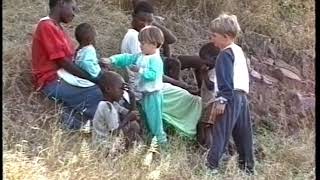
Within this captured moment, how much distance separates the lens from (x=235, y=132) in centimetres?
513

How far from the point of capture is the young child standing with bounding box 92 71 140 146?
4.94 meters

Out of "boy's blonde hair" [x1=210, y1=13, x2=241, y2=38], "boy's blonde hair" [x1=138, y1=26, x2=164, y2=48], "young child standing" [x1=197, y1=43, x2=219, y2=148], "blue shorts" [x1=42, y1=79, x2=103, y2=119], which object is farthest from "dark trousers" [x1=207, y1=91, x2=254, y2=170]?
"blue shorts" [x1=42, y1=79, x2=103, y2=119]

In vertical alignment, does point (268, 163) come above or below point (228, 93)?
below

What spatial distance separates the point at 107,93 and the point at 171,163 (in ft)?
2.12

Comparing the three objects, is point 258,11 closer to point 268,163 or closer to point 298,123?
point 298,123

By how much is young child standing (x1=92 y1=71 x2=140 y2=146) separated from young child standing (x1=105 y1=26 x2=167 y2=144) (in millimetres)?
114

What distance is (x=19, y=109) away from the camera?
17.4 feet

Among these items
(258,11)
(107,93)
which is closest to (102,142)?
(107,93)

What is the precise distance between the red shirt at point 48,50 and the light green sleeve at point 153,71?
54 centimetres

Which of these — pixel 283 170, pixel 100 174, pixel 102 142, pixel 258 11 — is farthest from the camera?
pixel 258 11

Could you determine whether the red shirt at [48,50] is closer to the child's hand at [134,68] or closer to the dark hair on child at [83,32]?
the dark hair on child at [83,32]

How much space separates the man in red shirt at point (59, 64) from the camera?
5105mm

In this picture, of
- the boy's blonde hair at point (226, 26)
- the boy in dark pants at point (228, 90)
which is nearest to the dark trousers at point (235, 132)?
the boy in dark pants at point (228, 90)

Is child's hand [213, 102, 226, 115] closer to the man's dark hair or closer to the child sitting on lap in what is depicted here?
the child sitting on lap
